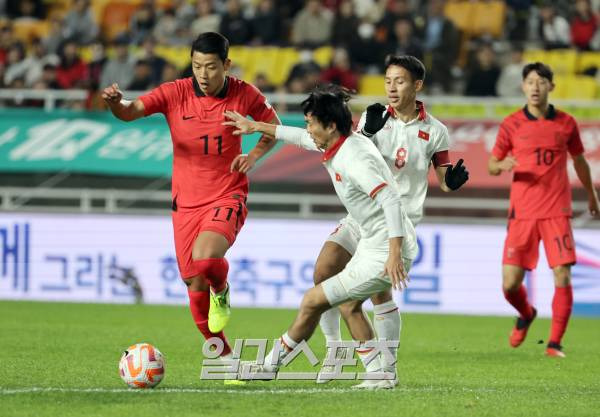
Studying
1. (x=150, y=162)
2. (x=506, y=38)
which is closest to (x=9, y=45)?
(x=150, y=162)

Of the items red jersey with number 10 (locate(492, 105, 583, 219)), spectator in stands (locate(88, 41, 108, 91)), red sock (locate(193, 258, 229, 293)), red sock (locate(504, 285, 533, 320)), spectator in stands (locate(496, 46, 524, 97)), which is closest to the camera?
red sock (locate(193, 258, 229, 293))

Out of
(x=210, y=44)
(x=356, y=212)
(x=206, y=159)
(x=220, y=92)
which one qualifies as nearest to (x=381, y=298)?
(x=356, y=212)

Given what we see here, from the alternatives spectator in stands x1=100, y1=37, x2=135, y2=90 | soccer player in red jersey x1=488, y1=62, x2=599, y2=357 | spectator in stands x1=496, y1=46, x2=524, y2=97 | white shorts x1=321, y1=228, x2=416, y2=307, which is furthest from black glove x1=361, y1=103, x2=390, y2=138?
spectator in stands x1=100, y1=37, x2=135, y2=90

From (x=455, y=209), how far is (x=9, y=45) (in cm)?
823

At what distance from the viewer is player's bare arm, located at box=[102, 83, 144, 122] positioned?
328 inches

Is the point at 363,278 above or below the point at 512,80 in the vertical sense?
below

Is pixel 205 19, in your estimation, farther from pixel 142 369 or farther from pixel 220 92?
pixel 142 369

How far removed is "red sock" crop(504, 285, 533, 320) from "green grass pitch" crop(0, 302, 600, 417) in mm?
360

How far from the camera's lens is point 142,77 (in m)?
18.6

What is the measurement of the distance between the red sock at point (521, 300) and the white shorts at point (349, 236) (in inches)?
128

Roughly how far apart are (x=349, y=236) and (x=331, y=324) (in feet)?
2.22

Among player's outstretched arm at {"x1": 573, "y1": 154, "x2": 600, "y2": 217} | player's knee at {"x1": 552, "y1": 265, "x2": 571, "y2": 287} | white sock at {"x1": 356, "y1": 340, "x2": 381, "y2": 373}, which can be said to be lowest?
white sock at {"x1": 356, "y1": 340, "x2": 381, "y2": 373}

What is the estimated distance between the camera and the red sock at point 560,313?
1073cm

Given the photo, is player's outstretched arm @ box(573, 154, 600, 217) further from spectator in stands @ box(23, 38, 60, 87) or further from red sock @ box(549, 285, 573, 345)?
spectator in stands @ box(23, 38, 60, 87)
